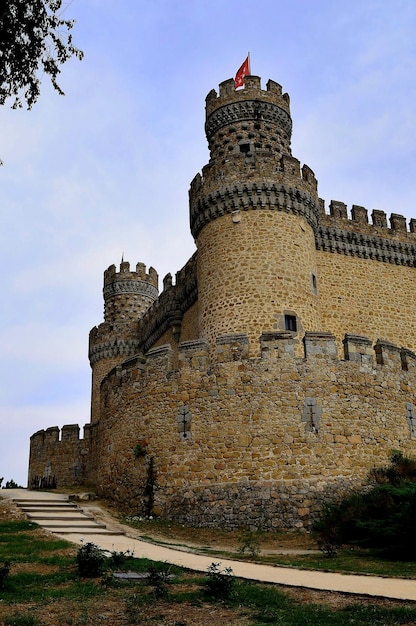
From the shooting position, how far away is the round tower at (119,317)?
34688mm

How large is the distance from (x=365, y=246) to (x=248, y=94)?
260 inches

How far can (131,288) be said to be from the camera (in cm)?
3688

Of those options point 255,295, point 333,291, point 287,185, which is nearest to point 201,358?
point 255,295

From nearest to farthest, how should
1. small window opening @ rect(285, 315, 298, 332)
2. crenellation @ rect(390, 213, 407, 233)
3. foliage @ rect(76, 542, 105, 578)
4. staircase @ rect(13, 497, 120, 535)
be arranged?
foliage @ rect(76, 542, 105, 578) < staircase @ rect(13, 497, 120, 535) < small window opening @ rect(285, 315, 298, 332) < crenellation @ rect(390, 213, 407, 233)

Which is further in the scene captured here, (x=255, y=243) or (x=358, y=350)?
(x=255, y=243)

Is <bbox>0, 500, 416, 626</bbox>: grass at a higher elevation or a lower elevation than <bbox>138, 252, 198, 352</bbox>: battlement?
lower

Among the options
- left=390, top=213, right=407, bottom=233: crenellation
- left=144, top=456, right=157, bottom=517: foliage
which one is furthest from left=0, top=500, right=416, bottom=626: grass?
left=390, top=213, right=407, bottom=233: crenellation

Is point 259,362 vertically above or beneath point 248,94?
beneath

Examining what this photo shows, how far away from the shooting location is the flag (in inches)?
937

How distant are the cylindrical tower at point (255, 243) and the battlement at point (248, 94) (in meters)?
2.37

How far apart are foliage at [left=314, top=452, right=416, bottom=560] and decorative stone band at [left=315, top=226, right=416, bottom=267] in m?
9.72

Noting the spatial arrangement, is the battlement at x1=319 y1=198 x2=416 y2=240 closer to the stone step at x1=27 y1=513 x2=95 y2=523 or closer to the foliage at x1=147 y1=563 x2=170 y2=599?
the stone step at x1=27 y1=513 x2=95 y2=523

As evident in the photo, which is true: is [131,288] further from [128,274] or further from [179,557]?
[179,557]

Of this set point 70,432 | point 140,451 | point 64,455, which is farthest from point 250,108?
point 64,455
